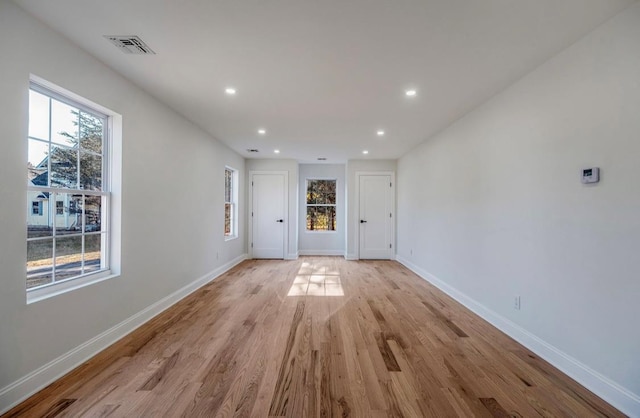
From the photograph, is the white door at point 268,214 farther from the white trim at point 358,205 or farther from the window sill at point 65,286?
the window sill at point 65,286

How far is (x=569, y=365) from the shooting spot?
6.72 ft

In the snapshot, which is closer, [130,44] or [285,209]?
[130,44]

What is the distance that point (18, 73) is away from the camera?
174 centimetres

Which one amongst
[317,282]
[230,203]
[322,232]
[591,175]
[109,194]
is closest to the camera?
[591,175]

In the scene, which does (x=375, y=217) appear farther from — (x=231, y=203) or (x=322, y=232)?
(x=231, y=203)

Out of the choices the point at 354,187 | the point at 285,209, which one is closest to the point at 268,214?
the point at 285,209

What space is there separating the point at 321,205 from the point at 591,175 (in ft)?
18.8

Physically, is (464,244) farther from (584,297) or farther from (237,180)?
(237,180)

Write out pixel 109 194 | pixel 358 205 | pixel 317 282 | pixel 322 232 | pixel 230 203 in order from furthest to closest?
pixel 322 232, pixel 358 205, pixel 230 203, pixel 317 282, pixel 109 194

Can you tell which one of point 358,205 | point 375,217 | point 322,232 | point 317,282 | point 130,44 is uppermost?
point 130,44

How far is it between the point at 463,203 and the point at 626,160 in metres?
1.89

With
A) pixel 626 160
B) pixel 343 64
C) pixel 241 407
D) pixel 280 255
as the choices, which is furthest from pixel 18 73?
pixel 280 255

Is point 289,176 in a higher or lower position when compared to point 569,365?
higher

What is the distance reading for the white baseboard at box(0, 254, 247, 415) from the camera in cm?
167
